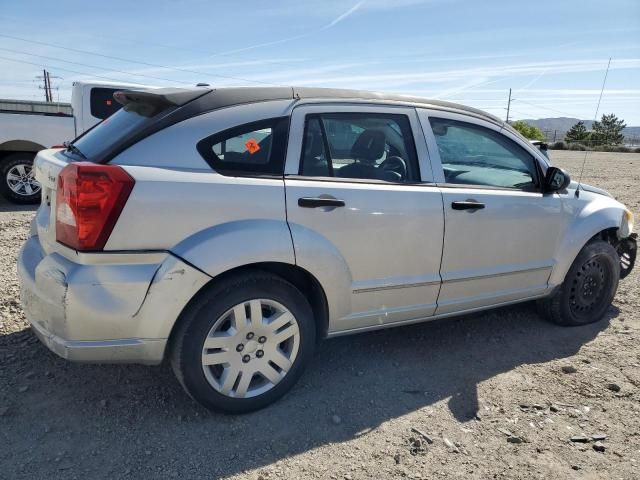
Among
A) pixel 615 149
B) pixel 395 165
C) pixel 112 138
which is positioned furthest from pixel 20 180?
pixel 615 149

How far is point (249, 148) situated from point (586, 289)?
308 centimetres

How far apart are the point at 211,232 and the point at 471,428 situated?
1.75 m

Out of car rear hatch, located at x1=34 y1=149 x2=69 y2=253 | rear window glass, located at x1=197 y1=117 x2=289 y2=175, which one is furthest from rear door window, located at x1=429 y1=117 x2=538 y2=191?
car rear hatch, located at x1=34 y1=149 x2=69 y2=253

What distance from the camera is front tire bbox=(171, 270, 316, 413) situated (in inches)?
100

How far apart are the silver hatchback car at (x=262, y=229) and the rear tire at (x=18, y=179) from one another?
242 inches

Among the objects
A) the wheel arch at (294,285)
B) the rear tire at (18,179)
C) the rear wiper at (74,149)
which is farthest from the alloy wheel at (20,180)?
the wheel arch at (294,285)

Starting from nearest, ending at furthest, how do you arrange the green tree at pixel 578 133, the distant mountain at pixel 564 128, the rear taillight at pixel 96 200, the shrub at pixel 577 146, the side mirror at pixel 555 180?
1. the rear taillight at pixel 96 200
2. the side mirror at pixel 555 180
3. the shrub at pixel 577 146
4. the distant mountain at pixel 564 128
5. the green tree at pixel 578 133

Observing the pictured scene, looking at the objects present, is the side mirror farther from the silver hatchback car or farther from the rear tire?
the rear tire

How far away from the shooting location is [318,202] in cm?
272

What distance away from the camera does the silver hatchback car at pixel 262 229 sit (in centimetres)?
237

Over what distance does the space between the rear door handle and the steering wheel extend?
1.60ft

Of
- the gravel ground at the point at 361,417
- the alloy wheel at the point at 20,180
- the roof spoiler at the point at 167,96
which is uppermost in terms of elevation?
the roof spoiler at the point at 167,96

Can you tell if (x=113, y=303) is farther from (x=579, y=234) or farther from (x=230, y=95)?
(x=579, y=234)

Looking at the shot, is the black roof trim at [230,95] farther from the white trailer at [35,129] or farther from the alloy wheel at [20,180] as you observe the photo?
the alloy wheel at [20,180]
